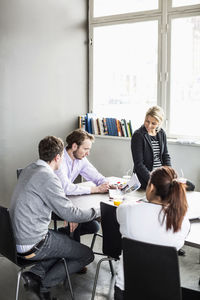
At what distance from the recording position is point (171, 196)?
2064 mm

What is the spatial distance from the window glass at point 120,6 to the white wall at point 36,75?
0.22 metres

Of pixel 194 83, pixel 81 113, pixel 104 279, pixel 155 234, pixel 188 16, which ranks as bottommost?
pixel 104 279

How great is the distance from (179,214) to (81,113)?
13.2 feet

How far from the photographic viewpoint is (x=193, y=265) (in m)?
3.73

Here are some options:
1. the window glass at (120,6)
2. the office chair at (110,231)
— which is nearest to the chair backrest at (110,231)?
the office chair at (110,231)

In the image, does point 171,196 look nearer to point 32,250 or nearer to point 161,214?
point 161,214

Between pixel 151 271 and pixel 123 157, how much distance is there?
3.62 metres

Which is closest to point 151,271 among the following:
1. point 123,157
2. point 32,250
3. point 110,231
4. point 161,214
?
point 161,214

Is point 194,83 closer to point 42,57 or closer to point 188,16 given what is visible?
point 188,16

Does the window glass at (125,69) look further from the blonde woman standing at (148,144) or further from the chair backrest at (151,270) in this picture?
the chair backrest at (151,270)

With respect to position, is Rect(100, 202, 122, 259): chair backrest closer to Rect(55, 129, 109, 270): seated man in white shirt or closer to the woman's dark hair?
the woman's dark hair

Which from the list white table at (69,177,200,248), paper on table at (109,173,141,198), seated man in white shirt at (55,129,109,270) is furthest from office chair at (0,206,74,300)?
paper on table at (109,173,141,198)

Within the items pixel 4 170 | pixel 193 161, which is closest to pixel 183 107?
pixel 193 161

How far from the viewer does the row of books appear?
18.1 ft
